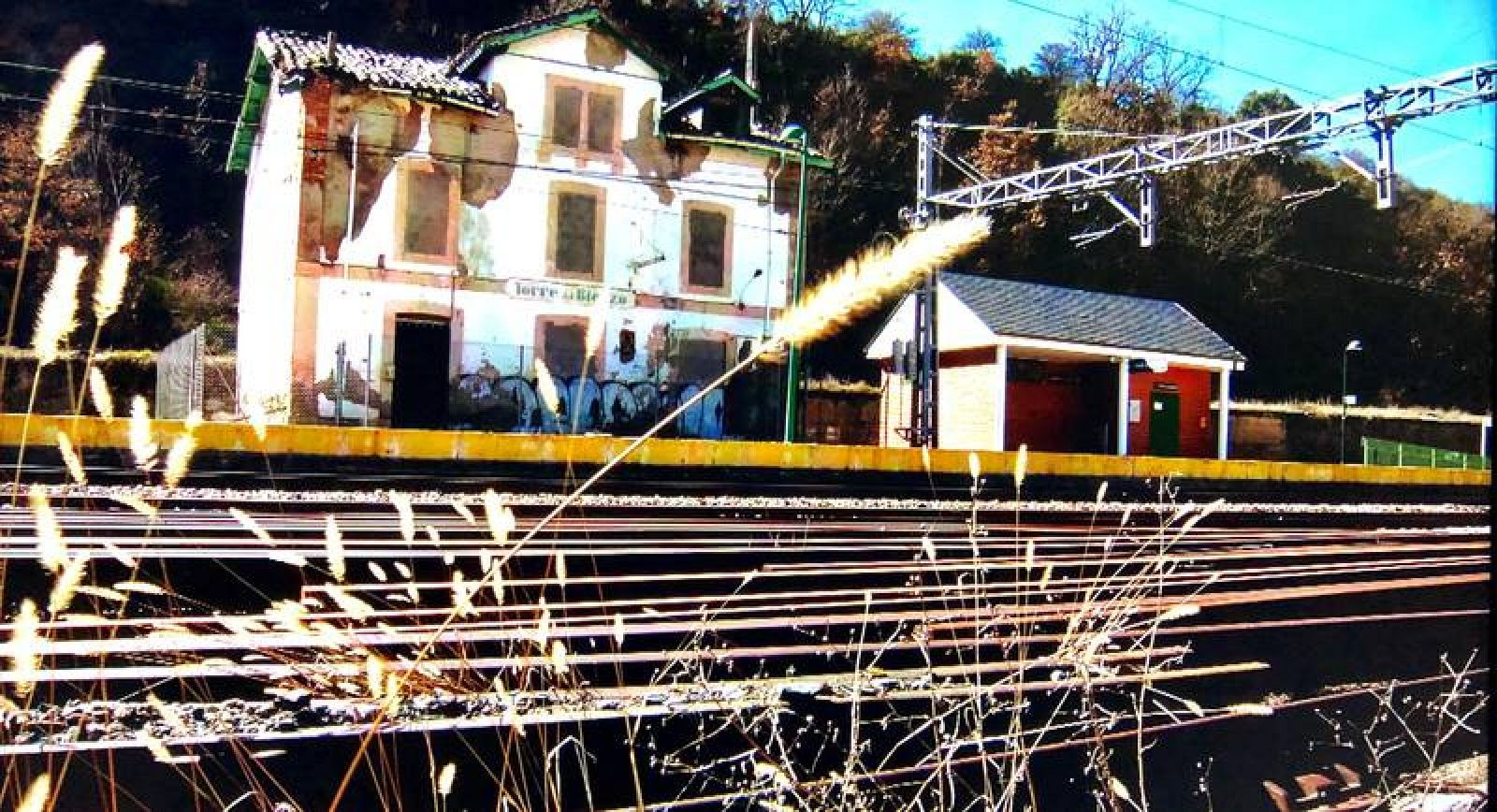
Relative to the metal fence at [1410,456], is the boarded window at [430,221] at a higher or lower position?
higher

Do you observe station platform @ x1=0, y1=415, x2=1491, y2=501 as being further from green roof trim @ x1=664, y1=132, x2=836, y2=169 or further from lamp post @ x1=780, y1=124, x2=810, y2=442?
green roof trim @ x1=664, y1=132, x2=836, y2=169

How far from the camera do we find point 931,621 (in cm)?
280

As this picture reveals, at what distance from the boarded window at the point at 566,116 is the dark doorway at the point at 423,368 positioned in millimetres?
2538

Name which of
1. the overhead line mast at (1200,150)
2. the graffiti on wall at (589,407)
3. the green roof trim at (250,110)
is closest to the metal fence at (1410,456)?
the overhead line mast at (1200,150)

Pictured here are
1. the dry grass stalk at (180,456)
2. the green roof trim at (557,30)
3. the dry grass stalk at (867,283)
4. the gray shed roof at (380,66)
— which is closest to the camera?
the dry grass stalk at (180,456)

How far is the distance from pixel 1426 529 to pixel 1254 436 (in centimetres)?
310

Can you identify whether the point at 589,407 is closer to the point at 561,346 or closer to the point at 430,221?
the point at 561,346

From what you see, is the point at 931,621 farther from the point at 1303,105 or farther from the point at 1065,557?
the point at 1303,105

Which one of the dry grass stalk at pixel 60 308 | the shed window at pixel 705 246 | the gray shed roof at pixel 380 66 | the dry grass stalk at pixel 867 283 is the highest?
the gray shed roof at pixel 380 66

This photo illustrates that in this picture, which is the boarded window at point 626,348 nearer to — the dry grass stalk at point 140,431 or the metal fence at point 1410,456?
the metal fence at point 1410,456

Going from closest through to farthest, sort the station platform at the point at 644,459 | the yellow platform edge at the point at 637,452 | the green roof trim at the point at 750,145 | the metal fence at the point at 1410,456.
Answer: the metal fence at the point at 1410,456
the yellow platform edge at the point at 637,452
the station platform at the point at 644,459
the green roof trim at the point at 750,145

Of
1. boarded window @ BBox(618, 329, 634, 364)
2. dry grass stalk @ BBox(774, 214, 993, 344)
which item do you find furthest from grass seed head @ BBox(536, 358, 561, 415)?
boarded window @ BBox(618, 329, 634, 364)

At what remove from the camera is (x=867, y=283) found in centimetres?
104

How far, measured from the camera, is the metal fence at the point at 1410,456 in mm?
3633
